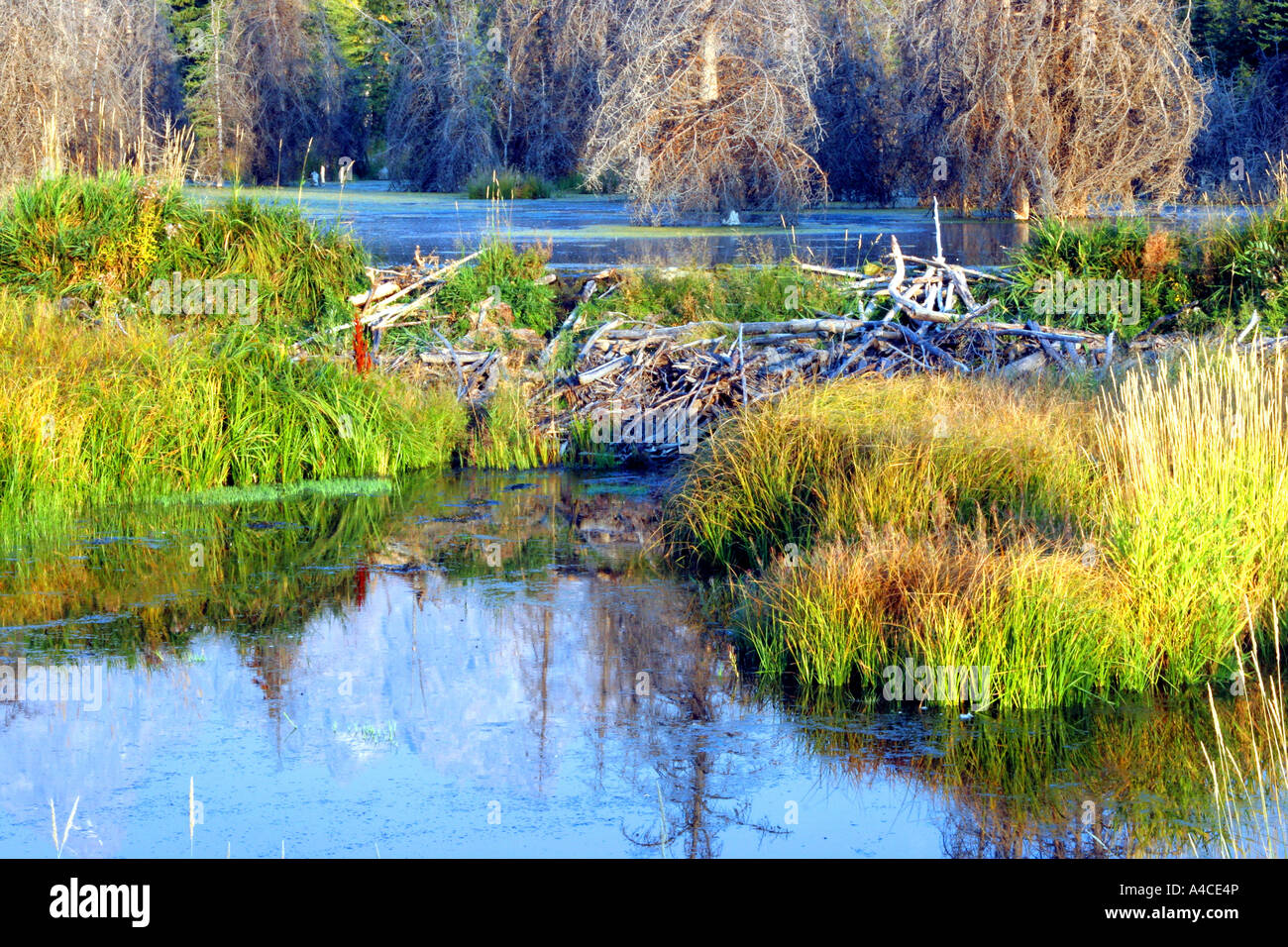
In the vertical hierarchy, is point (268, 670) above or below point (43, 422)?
below

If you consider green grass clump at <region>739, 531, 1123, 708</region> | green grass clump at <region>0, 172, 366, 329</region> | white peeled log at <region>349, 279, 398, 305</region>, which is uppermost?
green grass clump at <region>0, 172, 366, 329</region>

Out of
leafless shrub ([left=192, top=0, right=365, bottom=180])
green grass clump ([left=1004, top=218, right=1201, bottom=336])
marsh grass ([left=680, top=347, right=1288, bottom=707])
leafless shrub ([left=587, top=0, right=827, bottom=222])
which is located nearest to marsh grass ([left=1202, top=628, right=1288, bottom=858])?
marsh grass ([left=680, top=347, right=1288, bottom=707])

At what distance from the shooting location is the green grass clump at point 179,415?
1150 centimetres

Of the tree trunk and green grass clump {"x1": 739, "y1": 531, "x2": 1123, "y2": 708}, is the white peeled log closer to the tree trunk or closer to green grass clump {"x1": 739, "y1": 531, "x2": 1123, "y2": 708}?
green grass clump {"x1": 739, "y1": 531, "x2": 1123, "y2": 708}

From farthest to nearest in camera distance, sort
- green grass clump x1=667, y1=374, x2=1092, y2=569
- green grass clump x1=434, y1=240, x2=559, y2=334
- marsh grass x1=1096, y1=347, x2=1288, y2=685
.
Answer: green grass clump x1=434, y1=240, x2=559, y2=334
green grass clump x1=667, y1=374, x2=1092, y2=569
marsh grass x1=1096, y1=347, x2=1288, y2=685

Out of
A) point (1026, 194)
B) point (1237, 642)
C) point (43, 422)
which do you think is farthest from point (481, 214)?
point (1237, 642)

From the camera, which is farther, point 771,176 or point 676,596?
point 771,176

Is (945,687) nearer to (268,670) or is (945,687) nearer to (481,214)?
(268,670)

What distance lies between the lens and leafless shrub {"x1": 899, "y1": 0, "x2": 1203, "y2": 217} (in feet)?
93.7

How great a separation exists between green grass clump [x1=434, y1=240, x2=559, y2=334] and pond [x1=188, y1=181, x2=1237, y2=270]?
1098mm

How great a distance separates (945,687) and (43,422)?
24.6 ft

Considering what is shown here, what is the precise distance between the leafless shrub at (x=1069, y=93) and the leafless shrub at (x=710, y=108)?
312cm

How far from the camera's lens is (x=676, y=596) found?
9484mm

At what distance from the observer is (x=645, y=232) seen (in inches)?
1083
